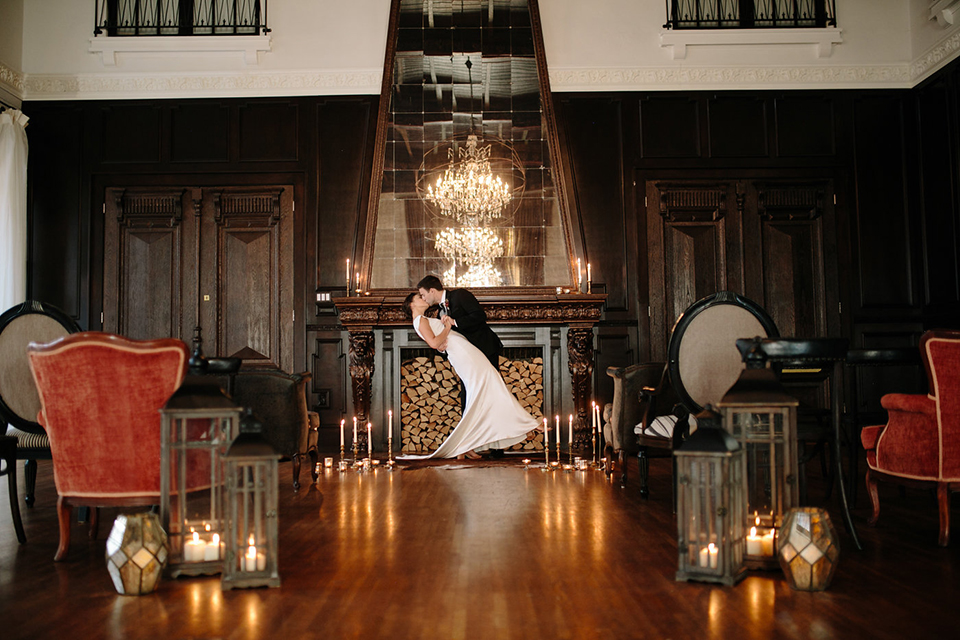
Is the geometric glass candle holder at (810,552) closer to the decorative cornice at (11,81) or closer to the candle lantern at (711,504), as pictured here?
the candle lantern at (711,504)

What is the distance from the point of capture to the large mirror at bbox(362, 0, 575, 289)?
22.4ft

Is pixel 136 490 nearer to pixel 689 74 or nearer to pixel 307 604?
pixel 307 604

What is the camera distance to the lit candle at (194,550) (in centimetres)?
251

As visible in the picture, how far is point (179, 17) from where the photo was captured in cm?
716

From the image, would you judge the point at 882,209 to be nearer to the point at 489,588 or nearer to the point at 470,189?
the point at 470,189

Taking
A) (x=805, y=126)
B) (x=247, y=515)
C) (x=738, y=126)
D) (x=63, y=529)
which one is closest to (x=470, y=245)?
(x=738, y=126)

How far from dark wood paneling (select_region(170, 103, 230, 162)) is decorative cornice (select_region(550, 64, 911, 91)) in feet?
11.6

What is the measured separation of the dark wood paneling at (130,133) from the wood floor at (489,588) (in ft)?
14.1

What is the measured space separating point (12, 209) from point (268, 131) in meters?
2.33

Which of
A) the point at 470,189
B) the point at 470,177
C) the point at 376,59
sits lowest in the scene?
the point at 470,189

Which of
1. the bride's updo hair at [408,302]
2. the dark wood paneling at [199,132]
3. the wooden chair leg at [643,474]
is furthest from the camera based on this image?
the dark wood paneling at [199,132]

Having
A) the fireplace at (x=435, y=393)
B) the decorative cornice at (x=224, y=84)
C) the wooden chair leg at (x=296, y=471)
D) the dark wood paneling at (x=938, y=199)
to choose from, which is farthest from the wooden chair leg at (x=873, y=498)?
the decorative cornice at (x=224, y=84)

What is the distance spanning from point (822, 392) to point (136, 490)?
6.01 m

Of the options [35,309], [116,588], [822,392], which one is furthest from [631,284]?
[116,588]
